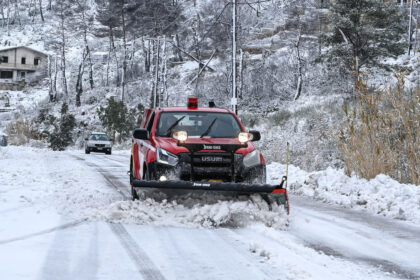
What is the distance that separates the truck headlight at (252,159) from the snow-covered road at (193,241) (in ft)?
2.64

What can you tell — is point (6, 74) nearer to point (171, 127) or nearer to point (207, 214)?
point (171, 127)

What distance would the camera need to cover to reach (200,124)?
29.7ft

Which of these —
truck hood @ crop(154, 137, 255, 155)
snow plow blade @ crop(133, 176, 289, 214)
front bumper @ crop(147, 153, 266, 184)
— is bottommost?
snow plow blade @ crop(133, 176, 289, 214)

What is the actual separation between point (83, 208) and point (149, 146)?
1.42 metres

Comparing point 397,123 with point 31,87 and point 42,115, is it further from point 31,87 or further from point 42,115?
point 31,87

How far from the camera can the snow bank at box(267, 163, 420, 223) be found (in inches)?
343

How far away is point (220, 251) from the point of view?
5465 millimetres

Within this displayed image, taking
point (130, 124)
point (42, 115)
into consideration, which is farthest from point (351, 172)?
point (42, 115)

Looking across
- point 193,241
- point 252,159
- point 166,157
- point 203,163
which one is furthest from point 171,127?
point 193,241

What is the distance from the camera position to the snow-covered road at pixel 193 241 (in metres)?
4.63

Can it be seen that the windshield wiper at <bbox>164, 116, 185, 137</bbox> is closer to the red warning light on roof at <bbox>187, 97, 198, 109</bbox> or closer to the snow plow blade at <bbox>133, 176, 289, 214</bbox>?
the red warning light on roof at <bbox>187, 97, 198, 109</bbox>

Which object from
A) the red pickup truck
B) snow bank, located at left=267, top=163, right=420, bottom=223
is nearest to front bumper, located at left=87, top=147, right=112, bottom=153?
snow bank, located at left=267, top=163, right=420, bottom=223

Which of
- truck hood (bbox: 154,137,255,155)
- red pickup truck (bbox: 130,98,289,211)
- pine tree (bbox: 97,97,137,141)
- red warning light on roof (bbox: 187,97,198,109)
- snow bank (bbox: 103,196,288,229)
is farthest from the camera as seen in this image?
pine tree (bbox: 97,97,137,141)

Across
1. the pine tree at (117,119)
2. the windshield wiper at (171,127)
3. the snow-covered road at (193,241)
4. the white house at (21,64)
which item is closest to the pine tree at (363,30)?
the pine tree at (117,119)
